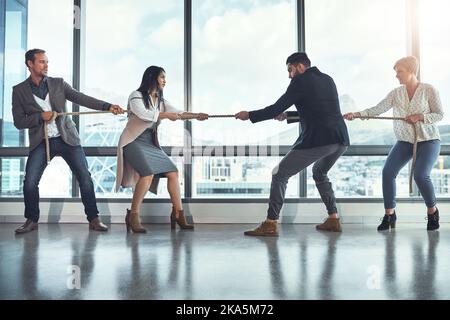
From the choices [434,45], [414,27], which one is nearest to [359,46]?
[414,27]

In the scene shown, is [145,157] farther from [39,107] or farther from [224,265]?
[224,265]

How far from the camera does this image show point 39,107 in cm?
357

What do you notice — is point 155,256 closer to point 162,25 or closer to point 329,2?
point 162,25

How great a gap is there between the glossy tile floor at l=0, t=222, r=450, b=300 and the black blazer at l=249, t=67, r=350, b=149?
745 mm

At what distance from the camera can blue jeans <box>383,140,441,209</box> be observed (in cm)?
349

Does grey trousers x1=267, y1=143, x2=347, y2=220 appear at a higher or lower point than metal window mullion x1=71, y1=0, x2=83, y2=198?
lower

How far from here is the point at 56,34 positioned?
445cm

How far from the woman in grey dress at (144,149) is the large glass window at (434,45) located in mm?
A: 2538

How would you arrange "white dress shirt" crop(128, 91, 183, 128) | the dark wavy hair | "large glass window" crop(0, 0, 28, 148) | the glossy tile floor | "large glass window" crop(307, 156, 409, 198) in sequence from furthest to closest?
"large glass window" crop(0, 0, 28, 148)
"large glass window" crop(307, 156, 409, 198)
the dark wavy hair
"white dress shirt" crop(128, 91, 183, 128)
the glossy tile floor

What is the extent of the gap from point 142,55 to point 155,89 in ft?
3.42

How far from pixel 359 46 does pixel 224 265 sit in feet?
9.84

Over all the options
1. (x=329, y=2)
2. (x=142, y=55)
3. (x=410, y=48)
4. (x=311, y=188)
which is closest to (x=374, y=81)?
(x=410, y=48)

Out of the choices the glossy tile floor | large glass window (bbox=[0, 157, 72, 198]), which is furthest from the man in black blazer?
large glass window (bbox=[0, 157, 72, 198])

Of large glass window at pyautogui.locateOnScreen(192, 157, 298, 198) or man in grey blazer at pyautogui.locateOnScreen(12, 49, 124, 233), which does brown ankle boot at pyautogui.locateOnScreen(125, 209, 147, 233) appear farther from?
large glass window at pyautogui.locateOnScreen(192, 157, 298, 198)
